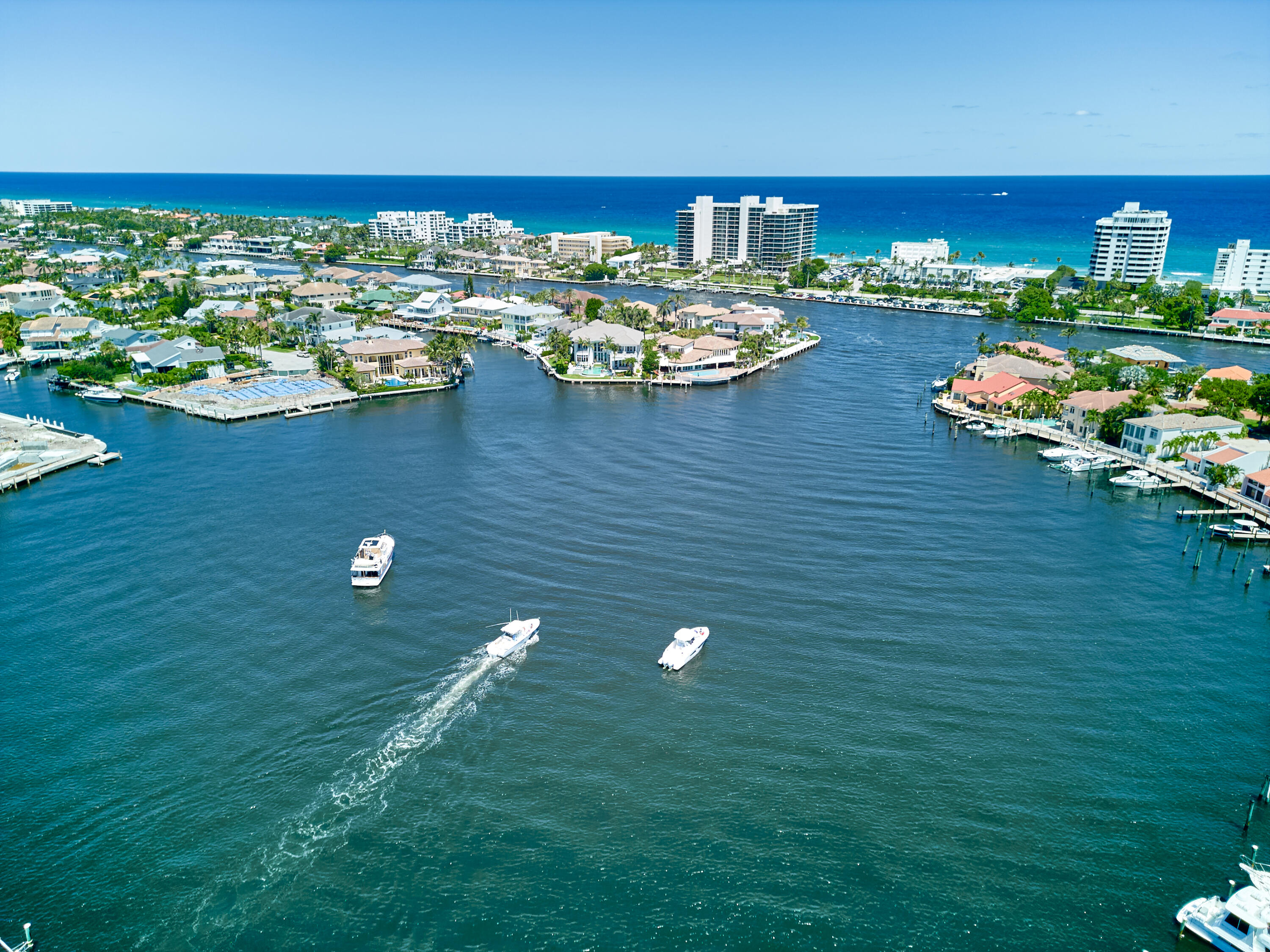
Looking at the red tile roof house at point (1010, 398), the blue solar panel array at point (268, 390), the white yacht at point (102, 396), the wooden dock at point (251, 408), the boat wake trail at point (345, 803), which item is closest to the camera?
the boat wake trail at point (345, 803)

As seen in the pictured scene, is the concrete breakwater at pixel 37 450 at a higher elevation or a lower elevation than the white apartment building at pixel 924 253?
lower

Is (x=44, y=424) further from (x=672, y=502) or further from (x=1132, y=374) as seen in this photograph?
(x=1132, y=374)

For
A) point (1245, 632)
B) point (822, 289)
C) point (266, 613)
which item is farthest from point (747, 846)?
point (822, 289)

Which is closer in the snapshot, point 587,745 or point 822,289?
point 587,745

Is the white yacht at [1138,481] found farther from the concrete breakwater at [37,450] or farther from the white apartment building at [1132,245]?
the white apartment building at [1132,245]

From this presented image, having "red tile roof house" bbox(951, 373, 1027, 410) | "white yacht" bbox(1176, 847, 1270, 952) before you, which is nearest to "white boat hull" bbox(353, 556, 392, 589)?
"white yacht" bbox(1176, 847, 1270, 952)

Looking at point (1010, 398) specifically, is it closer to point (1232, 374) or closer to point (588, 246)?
point (1232, 374)

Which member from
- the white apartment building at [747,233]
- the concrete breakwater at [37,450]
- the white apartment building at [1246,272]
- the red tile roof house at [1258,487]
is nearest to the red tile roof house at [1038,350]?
the red tile roof house at [1258,487]
